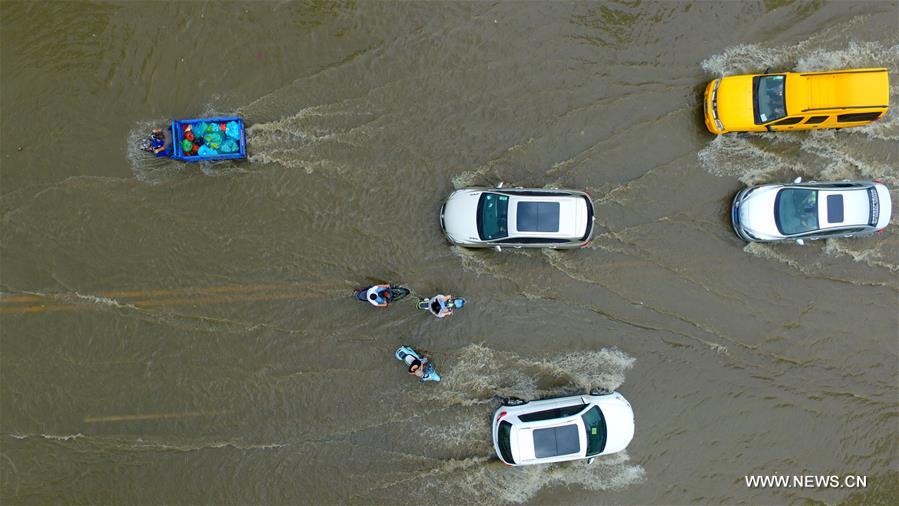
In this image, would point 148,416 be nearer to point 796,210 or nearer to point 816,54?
point 796,210

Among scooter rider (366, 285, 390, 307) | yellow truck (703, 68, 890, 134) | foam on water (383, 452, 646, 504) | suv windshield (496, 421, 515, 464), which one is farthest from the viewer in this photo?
foam on water (383, 452, 646, 504)

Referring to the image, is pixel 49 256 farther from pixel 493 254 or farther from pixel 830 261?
pixel 830 261

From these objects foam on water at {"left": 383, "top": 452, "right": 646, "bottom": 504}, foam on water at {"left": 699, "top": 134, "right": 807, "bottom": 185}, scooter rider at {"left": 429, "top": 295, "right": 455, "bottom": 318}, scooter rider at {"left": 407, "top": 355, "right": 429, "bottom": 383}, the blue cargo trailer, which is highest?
the blue cargo trailer

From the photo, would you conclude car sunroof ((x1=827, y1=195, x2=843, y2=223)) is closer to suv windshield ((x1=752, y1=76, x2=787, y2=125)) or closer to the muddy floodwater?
the muddy floodwater

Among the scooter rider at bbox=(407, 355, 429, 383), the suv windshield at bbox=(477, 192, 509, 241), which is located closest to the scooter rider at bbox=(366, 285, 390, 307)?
the scooter rider at bbox=(407, 355, 429, 383)

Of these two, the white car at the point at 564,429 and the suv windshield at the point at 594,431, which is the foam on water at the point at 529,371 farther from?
the suv windshield at the point at 594,431

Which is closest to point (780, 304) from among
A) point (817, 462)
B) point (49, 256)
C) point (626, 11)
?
point (817, 462)

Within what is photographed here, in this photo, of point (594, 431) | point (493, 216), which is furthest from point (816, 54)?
point (594, 431)
